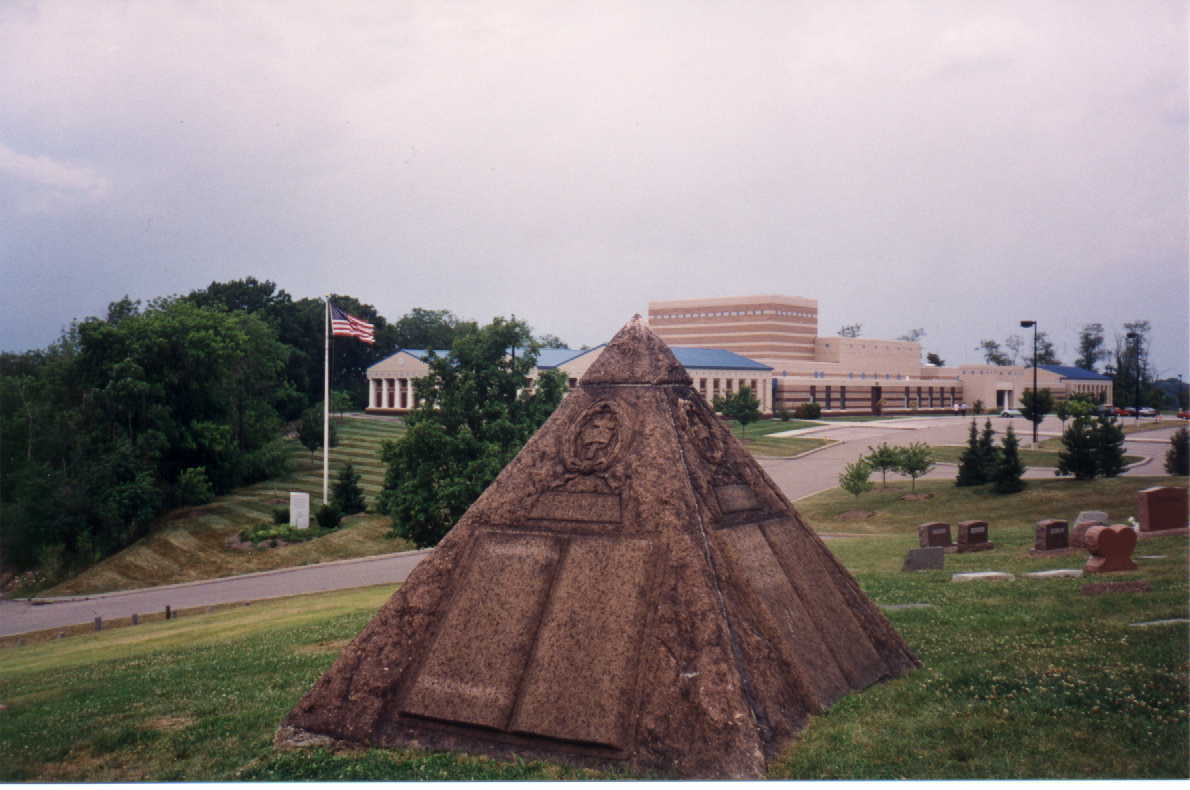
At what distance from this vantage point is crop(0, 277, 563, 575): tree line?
27969mm

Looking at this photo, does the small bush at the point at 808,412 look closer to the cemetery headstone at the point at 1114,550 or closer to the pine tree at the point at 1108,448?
the pine tree at the point at 1108,448

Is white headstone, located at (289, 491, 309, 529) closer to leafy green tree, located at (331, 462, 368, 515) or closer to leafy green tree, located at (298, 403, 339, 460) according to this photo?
leafy green tree, located at (331, 462, 368, 515)

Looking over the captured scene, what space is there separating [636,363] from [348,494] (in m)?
29.0

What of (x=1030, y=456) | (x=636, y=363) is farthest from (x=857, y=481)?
(x=636, y=363)

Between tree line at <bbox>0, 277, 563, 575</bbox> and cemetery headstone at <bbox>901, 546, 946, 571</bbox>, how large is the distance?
15619 mm

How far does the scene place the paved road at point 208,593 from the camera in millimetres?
20828

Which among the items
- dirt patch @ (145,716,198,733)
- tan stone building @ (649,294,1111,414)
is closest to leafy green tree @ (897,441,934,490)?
dirt patch @ (145,716,198,733)

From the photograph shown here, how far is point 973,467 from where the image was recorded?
29.5 meters

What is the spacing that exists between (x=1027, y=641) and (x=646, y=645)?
425cm

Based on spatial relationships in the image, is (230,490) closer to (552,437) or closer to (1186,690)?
(552,437)

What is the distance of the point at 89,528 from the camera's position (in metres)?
28.7

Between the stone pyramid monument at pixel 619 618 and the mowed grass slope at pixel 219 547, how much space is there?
22950 mm

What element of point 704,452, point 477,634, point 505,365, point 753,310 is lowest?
point 477,634

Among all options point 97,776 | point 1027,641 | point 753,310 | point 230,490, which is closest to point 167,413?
point 230,490
